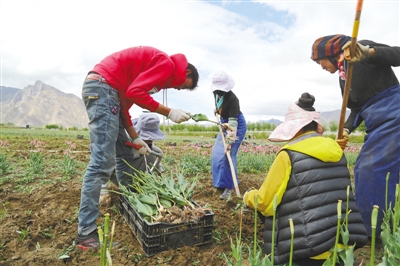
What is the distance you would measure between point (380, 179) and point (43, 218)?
3124 mm

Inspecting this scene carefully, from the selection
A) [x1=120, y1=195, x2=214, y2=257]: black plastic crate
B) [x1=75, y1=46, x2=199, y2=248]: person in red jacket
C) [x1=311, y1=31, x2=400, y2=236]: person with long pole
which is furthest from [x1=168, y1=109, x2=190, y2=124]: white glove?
[x1=311, y1=31, x2=400, y2=236]: person with long pole

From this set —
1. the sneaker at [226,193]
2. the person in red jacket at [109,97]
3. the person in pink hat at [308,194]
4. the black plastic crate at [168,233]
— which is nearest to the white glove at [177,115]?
the person in red jacket at [109,97]

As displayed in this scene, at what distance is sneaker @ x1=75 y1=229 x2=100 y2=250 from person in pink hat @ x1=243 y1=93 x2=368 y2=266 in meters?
1.45

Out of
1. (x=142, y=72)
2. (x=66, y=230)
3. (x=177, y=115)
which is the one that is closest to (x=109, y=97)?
(x=142, y=72)

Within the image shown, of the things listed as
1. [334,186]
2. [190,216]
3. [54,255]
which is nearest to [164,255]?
[190,216]

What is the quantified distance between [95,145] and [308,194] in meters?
1.71

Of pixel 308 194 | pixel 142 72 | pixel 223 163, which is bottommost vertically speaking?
pixel 223 163

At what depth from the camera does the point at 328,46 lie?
2455 millimetres

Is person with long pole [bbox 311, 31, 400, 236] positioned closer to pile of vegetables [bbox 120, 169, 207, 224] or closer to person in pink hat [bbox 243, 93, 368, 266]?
person in pink hat [bbox 243, 93, 368, 266]

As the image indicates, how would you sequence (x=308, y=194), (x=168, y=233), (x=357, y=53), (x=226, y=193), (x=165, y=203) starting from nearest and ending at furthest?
(x=308, y=194) < (x=357, y=53) < (x=168, y=233) < (x=165, y=203) < (x=226, y=193)

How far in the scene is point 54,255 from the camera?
2.27m

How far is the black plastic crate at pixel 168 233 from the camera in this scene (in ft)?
7.48

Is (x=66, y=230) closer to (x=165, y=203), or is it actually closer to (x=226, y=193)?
(x=165, y=203)

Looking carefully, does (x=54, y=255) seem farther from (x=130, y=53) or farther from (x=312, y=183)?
(x=312, y=183)
